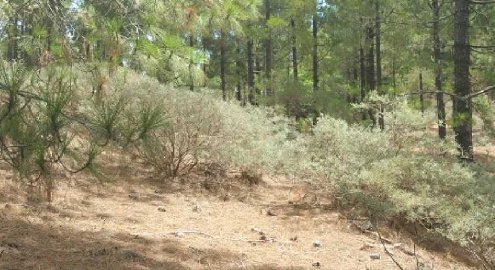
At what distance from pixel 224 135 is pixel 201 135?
0.44 metres

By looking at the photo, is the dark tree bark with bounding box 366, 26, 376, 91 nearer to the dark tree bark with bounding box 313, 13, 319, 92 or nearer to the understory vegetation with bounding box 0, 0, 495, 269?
the understory vegetation with bounding box 0, 0, 495, 269

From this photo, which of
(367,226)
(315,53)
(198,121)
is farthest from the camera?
(315,53)

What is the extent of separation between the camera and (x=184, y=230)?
6.10 m

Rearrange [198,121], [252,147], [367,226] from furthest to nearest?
[252,147] < [198,121] < [367,226]

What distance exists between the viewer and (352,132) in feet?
24.6

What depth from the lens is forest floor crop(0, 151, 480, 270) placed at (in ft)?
15.9

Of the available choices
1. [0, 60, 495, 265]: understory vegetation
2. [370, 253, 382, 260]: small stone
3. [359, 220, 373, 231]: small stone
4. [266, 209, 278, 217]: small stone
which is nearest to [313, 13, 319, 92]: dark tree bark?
[0, 60, 495, 265]: understory vegetation

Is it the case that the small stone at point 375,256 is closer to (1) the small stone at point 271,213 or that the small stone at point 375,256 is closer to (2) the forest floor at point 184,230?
(2) the forest floor at point 184,230

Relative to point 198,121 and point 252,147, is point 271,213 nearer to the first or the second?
point 252,147

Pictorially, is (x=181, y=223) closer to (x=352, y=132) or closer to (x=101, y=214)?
(x=101, y=214)

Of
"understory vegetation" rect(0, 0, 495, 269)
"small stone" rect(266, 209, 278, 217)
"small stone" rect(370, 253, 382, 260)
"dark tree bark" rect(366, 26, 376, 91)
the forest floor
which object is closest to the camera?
"understory vegetation" rect(0, 0, 495, 269)

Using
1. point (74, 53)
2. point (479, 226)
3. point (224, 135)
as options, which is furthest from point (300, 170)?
point (74, 53)

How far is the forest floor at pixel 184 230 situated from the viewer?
4.84 meters

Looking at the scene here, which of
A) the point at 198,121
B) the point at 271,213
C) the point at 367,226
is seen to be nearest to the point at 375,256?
the point at 367,226
